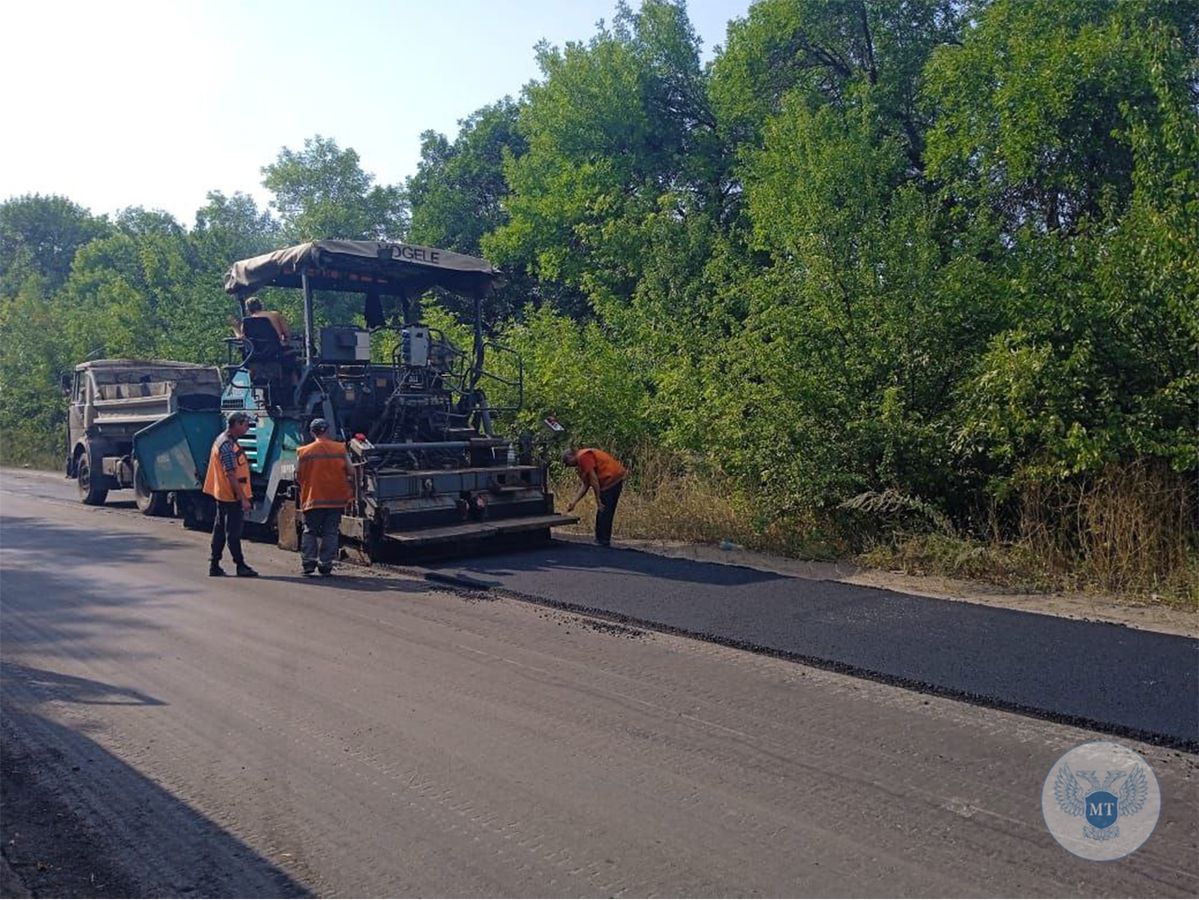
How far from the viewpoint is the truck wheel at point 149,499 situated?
48.0ft

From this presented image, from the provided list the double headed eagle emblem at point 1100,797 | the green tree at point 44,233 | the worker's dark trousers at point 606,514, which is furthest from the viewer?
the green tree at point 44,233

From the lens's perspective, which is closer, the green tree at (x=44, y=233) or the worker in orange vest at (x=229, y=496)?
the worker in orange vest at (x=229, y=496)

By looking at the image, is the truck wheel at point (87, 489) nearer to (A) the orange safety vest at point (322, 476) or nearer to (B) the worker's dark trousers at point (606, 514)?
(A) the orange safety vest at point (322, 476)

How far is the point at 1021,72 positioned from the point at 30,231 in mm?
51667

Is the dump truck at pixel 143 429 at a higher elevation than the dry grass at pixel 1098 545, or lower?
higher

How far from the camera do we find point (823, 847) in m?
3.88

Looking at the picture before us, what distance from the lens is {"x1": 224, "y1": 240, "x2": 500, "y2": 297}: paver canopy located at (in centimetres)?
1083

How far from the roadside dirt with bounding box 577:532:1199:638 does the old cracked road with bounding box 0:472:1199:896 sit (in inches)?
86.9

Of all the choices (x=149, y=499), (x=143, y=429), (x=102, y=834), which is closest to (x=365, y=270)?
(x=143, y=429)

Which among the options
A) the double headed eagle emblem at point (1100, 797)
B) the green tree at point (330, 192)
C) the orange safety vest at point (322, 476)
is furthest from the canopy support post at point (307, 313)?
the green tree at point (330, 192)

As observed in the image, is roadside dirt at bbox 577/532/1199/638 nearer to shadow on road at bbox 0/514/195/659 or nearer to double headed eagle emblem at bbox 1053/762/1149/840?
double headed eagle emblem at bbox 1053/762/1149/840

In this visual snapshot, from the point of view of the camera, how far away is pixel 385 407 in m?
11.2

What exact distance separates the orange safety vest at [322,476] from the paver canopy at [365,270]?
2.18 meters

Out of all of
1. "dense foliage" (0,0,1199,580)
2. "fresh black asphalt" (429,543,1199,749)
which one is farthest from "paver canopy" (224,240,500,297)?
"fresh black asphalt" (429,543,1199,749)
